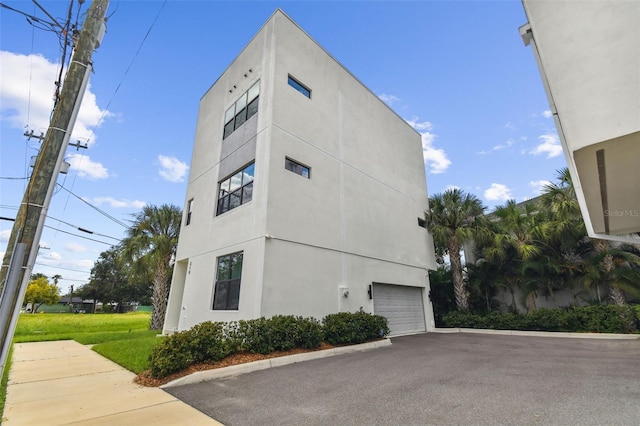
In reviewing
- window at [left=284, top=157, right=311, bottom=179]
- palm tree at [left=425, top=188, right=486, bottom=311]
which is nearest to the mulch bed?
window at [left=284, top=157, right=311, bottom=179]

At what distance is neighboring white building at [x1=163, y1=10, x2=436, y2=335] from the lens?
31.4ft

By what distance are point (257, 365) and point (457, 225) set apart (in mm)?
13244

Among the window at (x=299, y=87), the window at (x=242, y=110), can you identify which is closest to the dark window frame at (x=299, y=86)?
the window at (x=299, y=87)

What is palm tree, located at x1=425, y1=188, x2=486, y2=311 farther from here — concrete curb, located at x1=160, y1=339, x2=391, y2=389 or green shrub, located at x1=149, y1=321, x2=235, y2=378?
green shrub, located at x1=149, y1=321, x2=235, y2=378

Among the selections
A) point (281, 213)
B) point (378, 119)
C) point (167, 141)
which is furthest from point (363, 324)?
point (167, 141)

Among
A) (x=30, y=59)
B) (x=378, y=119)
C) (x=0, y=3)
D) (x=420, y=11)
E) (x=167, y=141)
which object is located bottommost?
(x=0, y=3)

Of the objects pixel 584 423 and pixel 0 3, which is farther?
pixel 0 3

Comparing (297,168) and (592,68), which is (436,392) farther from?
(297,168)

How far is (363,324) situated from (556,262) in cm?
1028

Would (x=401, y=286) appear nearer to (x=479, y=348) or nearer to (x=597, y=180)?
(x=479, y=348)

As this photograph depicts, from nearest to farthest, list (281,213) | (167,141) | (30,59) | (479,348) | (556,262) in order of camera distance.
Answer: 1. (30,59)
2. (479,348)
3. (281,213)
4. (556,262)
5. (167,141)

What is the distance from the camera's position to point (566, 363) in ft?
21.5

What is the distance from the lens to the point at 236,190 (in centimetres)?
1131

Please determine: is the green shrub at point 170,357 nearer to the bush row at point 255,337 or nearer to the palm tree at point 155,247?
the bush row at point 255,337
